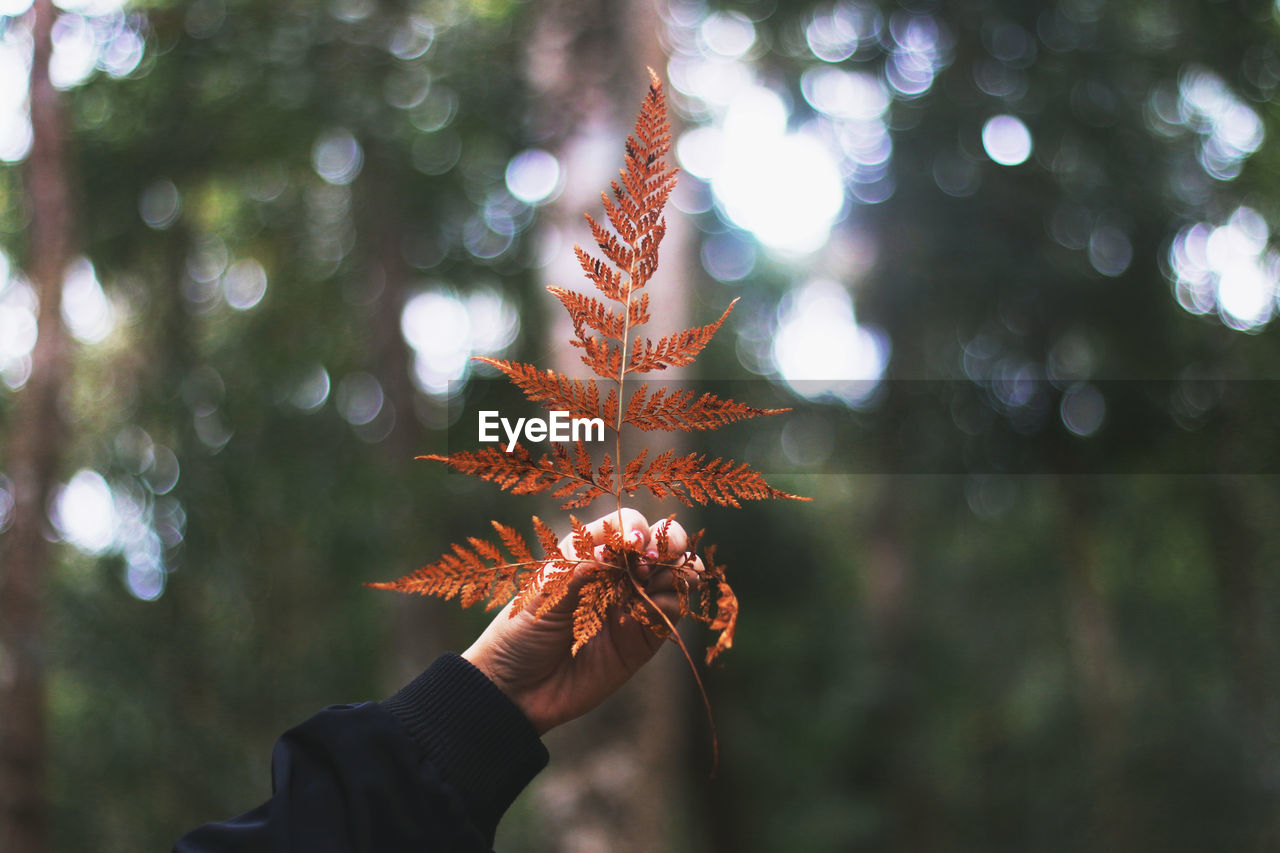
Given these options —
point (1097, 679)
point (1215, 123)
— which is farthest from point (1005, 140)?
point (1097, 679)

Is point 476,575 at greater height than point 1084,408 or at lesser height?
lesser

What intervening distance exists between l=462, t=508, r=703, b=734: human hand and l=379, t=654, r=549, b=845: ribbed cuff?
46mm

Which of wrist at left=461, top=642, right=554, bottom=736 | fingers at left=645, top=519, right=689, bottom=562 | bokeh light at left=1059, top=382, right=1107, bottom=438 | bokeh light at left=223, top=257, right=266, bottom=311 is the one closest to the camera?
fingers at left=645, top=519, right=689, bottom=562

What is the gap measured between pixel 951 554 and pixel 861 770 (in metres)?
2.78

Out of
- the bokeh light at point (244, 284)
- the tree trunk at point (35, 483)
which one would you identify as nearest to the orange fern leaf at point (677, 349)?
the tree trunk at point (35, 483)

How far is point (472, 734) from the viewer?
4.38 ft

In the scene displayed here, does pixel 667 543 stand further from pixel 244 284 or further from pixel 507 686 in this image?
pixel 244 284

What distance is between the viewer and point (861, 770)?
8797 millimetres

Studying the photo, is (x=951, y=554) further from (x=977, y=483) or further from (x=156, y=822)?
(x=156, y=822)

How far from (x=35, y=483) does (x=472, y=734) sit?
606cm

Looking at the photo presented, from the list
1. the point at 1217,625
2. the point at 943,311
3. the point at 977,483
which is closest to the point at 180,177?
the point at 943,311

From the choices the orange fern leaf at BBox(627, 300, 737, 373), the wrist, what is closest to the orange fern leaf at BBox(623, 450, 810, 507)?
the orange fern leaf at BBox(627, 300, 737, 373)

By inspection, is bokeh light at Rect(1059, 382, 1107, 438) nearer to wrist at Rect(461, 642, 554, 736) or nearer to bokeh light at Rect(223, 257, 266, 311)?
wrist at Rect(461, 642, 554, 736)

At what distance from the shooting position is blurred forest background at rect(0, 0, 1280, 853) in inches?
230
